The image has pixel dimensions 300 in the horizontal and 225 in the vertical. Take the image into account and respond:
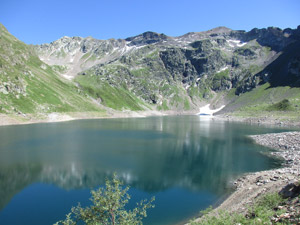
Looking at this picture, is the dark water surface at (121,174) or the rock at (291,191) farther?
the dark water surface at (121,174)

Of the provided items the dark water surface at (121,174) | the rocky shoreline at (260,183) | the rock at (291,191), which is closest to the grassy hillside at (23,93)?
the dark water surface at (121,174)

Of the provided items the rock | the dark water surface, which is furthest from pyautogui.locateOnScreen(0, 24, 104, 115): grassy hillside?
the rock

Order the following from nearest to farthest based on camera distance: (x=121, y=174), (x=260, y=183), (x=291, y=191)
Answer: (x=291, y=191), (x=260, y=183), (x=121, y=174)

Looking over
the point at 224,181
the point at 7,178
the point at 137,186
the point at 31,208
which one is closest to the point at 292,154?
the point at 224,181

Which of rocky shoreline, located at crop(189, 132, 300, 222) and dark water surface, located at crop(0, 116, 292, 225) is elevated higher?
rocky shoreline, located at crop(189, 132, 300, 222)

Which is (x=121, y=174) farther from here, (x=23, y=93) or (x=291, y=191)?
(x=23, y=93)

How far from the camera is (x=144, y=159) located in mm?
55156

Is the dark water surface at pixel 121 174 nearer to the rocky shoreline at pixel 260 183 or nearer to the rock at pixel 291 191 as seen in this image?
the rocky shoreline at pixel 260 183

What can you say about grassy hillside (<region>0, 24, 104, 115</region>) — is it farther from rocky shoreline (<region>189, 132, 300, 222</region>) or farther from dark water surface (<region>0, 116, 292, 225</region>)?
rocky shoreline (<region>189, 132, 300, 222</region>)

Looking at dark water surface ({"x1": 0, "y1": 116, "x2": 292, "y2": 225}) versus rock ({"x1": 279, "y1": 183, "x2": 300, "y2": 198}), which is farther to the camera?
dark water surface ({"x1": 0, "y1": 116, "x2": 292, "y2": 225})

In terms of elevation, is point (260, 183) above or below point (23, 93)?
below

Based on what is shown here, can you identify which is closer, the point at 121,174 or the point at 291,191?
the point at 291,191

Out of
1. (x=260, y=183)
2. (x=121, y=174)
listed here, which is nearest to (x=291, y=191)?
(x=260, y=183)

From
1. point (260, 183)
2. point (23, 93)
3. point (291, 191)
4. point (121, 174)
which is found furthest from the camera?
point (23, 93)
